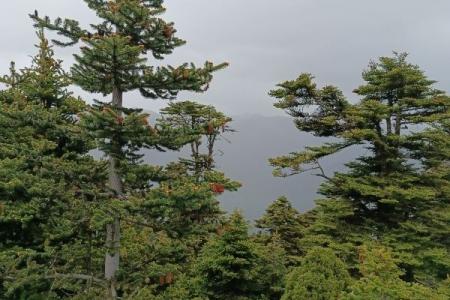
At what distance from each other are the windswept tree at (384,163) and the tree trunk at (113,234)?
10468 mm

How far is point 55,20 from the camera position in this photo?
33.1 feet

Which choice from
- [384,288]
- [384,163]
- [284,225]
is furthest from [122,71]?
[284,225]

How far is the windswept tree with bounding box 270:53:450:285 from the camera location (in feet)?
61.6

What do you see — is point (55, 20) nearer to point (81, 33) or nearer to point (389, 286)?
point (81, 33)

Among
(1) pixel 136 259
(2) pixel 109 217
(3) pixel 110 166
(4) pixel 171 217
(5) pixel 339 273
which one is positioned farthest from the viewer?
(5) pixel 339 273

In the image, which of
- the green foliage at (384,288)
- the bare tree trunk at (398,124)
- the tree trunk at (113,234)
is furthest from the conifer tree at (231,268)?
the bare tree trunk at (398,124)

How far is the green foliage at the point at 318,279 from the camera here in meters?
12.8

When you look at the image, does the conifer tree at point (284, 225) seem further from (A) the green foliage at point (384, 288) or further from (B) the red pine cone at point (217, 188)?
(B) the red pine cone at point (217, 188)

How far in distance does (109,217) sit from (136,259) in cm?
355

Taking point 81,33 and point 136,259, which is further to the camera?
point 136,259

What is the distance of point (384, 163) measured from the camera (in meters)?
19.9

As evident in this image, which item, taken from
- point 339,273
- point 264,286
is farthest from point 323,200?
point 339,273

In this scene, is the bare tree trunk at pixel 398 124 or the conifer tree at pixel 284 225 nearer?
the bare tree trunk at pixel 398 124

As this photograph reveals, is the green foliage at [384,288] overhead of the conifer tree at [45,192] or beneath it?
beneath
